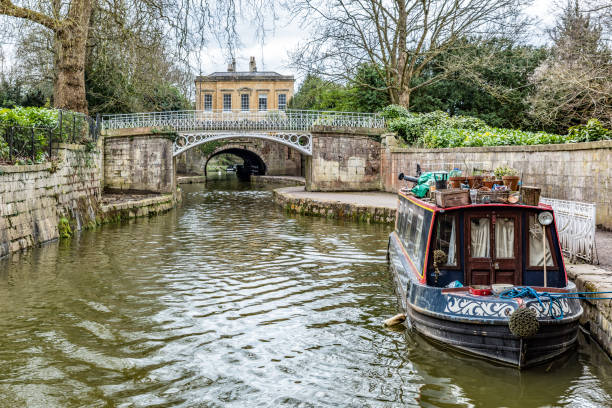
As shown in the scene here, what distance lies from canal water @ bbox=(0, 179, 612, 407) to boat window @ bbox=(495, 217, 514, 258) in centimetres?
123

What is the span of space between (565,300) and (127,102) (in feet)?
78.4

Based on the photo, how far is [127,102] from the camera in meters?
26.0

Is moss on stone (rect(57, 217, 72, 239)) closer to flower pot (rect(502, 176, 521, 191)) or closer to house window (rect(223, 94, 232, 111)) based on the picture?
flower pot (rect(502, 176, 521, 191))

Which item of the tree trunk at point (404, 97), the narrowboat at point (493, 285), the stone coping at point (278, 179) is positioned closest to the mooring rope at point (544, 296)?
the narrowboat at point (493, 285)

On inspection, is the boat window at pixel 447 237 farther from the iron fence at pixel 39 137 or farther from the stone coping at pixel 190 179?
the stone coping at pixel 190 179

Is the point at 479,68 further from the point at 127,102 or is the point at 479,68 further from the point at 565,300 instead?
the point at 565,300

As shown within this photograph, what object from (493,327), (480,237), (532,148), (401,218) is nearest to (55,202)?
(401,218)

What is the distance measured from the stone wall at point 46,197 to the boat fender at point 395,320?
7242 millimetres

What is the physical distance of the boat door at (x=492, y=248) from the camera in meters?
6.07

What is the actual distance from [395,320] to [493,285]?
1.26m

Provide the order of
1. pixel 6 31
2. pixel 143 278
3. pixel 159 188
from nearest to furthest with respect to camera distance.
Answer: pixel 143 278, pixel 6 31, pixel 159 188

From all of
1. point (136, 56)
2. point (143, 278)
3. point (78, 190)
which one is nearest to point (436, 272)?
point (143, 278)

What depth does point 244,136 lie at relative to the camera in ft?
76.7

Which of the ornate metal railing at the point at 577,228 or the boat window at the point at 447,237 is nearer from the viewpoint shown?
the boat window at the point at 447,237
